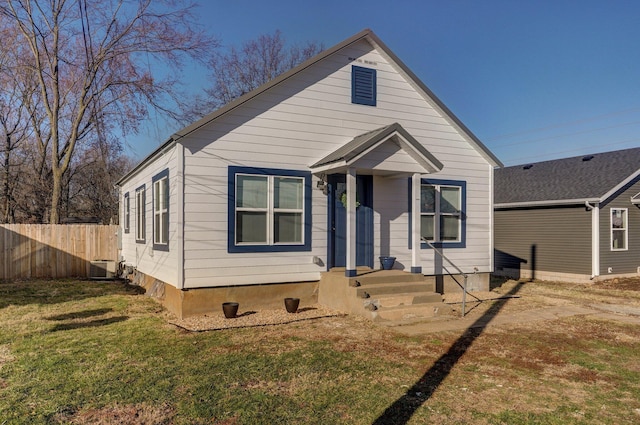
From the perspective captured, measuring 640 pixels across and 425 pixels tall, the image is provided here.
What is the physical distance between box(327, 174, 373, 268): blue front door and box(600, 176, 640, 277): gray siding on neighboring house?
33.0 ft

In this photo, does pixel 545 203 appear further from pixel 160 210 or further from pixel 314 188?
pixel 160 210

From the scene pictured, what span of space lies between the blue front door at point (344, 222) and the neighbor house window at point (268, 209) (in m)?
0.60

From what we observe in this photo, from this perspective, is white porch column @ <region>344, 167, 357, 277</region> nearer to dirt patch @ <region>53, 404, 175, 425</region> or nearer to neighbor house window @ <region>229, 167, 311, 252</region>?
neighbor house window @ <region>229, 167, 311, 252</region>

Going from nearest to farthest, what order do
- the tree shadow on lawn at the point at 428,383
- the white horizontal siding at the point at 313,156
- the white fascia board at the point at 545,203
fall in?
the tree shadow on lawn at the point at 428,383
the white horizontal siding at the point at 313,156
the white fascia board at the point at 545,203

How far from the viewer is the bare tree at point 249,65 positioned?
29.3 meters

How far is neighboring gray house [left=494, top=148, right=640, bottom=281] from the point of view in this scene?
51.4 ft

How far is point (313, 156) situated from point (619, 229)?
1284 cm

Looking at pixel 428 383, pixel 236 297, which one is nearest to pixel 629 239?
pixel 236 297

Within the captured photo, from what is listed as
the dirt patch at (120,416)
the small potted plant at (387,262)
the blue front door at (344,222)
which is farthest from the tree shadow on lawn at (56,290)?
the dirt patch at (120,416)

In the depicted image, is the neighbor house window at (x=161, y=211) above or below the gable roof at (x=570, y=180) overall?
below

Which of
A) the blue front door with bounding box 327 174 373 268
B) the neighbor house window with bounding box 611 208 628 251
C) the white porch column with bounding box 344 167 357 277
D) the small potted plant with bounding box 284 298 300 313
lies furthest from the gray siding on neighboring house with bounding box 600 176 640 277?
the small potted plant with bounding box 284 298 300 313

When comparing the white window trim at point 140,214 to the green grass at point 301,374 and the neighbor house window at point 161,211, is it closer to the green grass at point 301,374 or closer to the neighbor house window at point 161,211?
the neighbor house window at point 161,211

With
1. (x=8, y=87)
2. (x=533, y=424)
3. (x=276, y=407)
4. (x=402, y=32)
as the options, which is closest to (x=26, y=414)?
(x=276, y=407)

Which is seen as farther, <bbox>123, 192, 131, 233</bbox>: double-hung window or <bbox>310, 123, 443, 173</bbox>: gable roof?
<bbox>123, 192, 131, 233</bbox>: double-hung window
